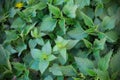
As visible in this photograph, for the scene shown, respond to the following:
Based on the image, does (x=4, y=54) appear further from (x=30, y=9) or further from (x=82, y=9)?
(x=82, y=9)

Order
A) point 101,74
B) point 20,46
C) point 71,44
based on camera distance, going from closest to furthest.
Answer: point 101,74, point 71,44, point 20,46

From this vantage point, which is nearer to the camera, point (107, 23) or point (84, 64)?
point (84, 64)

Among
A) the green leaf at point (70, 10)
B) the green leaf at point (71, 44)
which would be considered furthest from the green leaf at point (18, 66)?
the green leaf at point (70, 10)

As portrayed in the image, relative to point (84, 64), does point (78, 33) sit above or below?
above

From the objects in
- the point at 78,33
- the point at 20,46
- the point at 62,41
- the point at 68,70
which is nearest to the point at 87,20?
the point at 78,33

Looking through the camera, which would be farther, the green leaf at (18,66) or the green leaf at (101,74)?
the green leaf at (18,66)

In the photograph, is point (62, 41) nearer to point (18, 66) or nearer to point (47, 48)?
point (47, 48)

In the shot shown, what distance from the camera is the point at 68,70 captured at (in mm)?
1527

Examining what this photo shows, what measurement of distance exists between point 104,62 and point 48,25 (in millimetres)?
389

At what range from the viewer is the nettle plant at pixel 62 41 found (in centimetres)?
152

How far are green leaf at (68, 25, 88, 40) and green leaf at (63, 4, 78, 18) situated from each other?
81 millimetres

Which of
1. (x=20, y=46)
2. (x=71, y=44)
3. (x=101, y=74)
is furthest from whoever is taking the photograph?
(x=20, y=46)

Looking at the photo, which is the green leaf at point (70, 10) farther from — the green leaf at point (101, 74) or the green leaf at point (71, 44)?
the green leaf at point (101, 74)

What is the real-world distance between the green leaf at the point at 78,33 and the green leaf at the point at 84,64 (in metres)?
0.14
